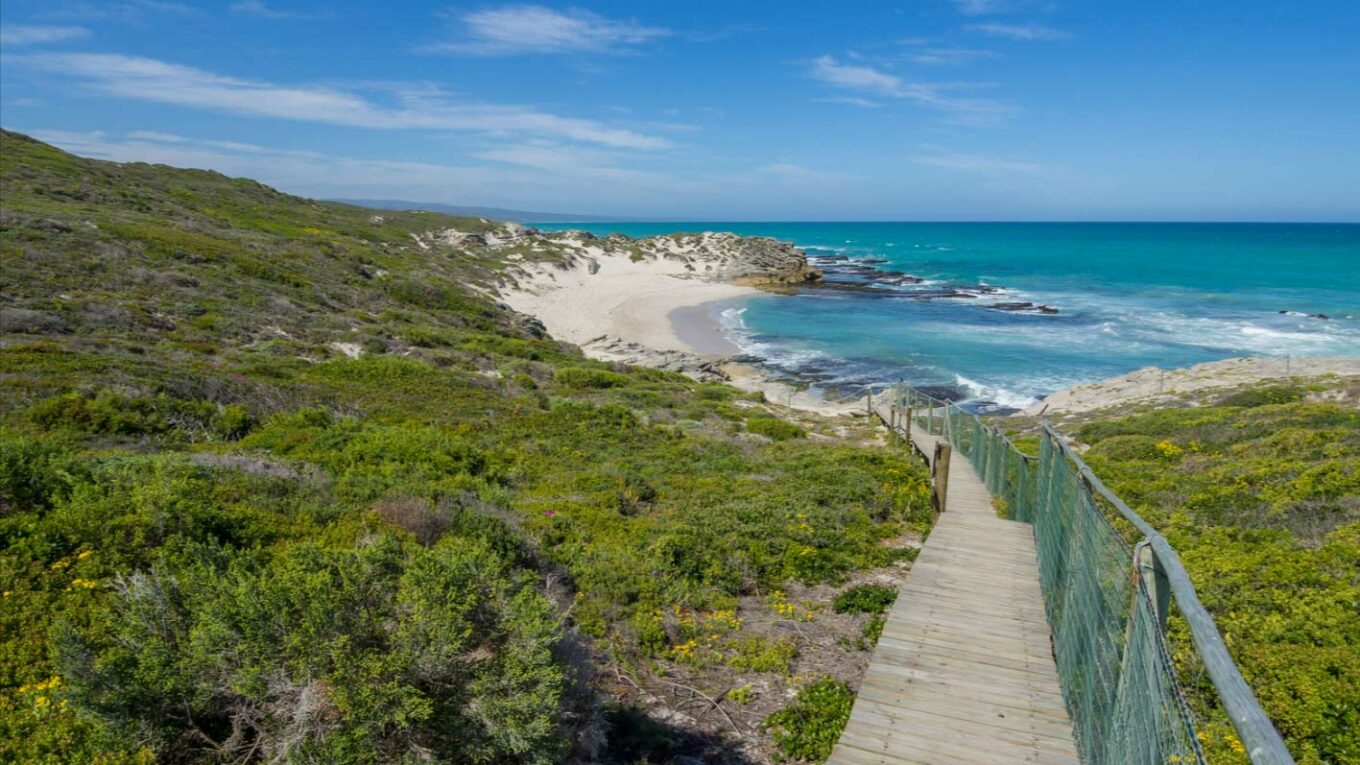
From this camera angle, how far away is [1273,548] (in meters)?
7.75

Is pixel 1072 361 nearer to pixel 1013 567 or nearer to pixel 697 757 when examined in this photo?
pixel 1013 567

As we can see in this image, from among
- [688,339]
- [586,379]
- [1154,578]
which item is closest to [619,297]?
[688,339]

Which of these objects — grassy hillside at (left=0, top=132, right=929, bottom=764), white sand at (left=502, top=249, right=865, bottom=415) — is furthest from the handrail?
white sand at (left=502, top=249, right=865, bottom=415)

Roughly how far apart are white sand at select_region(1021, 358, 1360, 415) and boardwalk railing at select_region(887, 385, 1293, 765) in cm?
2153

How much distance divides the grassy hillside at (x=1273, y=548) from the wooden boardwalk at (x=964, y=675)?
1.04 metres

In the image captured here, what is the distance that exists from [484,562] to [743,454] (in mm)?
11998

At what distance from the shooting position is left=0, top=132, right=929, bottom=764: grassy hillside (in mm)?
3854

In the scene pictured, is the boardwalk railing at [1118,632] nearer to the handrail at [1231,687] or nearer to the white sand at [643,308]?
the handrail at [1231,687]

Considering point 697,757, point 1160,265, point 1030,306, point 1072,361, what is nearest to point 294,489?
point 697,757

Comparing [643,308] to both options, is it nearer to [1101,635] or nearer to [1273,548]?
[1273,548]

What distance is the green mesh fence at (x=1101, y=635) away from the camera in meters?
2.72

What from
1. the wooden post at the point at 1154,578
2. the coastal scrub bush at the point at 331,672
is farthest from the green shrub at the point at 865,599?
the wooden post at the point at 1154,578

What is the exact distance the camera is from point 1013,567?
7707mm

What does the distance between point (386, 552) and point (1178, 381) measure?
31.6 metres
